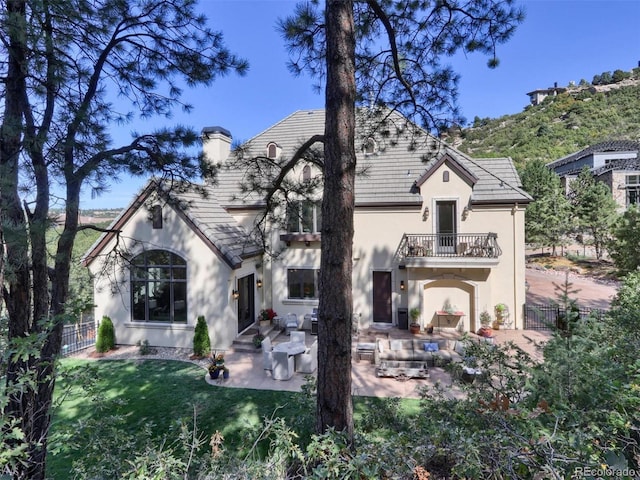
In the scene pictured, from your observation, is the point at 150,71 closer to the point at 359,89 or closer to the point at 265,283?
the point at 359,89

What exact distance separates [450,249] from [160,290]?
12740 mm

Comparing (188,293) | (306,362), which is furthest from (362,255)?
(188,293)

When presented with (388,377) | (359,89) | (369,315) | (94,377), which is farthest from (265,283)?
(94,377)

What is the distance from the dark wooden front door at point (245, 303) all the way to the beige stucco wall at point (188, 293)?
0.86 metres

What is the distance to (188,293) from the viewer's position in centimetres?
1300

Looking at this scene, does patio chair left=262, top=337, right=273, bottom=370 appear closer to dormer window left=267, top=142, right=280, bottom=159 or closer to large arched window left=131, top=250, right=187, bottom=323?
large arched window left=131, top=250, right=187, bottom=323

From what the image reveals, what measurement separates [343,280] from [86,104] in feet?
16.4

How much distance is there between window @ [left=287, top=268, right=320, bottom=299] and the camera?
1592cm

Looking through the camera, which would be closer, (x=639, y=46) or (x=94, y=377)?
(x=94, y=377)

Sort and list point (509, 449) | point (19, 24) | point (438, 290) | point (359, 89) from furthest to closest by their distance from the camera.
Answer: point (438, 290) → point (359, 89) → point (19, 24) → point (509, 449)

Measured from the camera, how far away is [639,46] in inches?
888

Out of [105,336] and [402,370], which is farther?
[105,336]

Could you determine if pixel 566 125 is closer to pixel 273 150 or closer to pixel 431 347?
pixel 273 150

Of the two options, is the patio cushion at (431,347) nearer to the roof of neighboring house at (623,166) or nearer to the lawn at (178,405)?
the lawn at (178,405)
